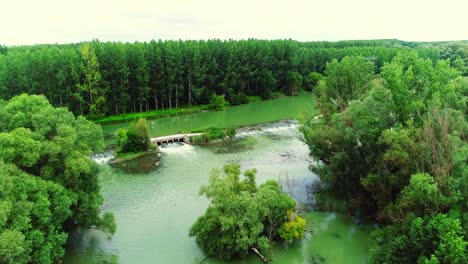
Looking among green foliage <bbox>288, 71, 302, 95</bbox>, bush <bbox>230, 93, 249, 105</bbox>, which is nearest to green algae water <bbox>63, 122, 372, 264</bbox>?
bush <bbox>230, 93, 249, 105</bbox>

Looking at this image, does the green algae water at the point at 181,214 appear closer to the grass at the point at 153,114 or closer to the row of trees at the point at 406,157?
the row of trees at the point at 406,157

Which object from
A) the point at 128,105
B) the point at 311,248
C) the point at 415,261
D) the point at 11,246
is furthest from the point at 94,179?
A: the point at 128,105

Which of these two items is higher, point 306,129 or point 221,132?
point 306,129

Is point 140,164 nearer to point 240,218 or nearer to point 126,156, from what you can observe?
point 126,156

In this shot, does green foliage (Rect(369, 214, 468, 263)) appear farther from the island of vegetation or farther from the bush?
the bush

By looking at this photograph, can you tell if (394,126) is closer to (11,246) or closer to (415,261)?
(415,261)

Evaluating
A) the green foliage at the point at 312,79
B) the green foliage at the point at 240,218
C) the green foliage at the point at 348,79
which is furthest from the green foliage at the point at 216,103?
the green foliage at the point at 240,218

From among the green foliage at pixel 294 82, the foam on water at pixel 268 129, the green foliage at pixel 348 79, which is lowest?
the foam on water at pixel 268 129
